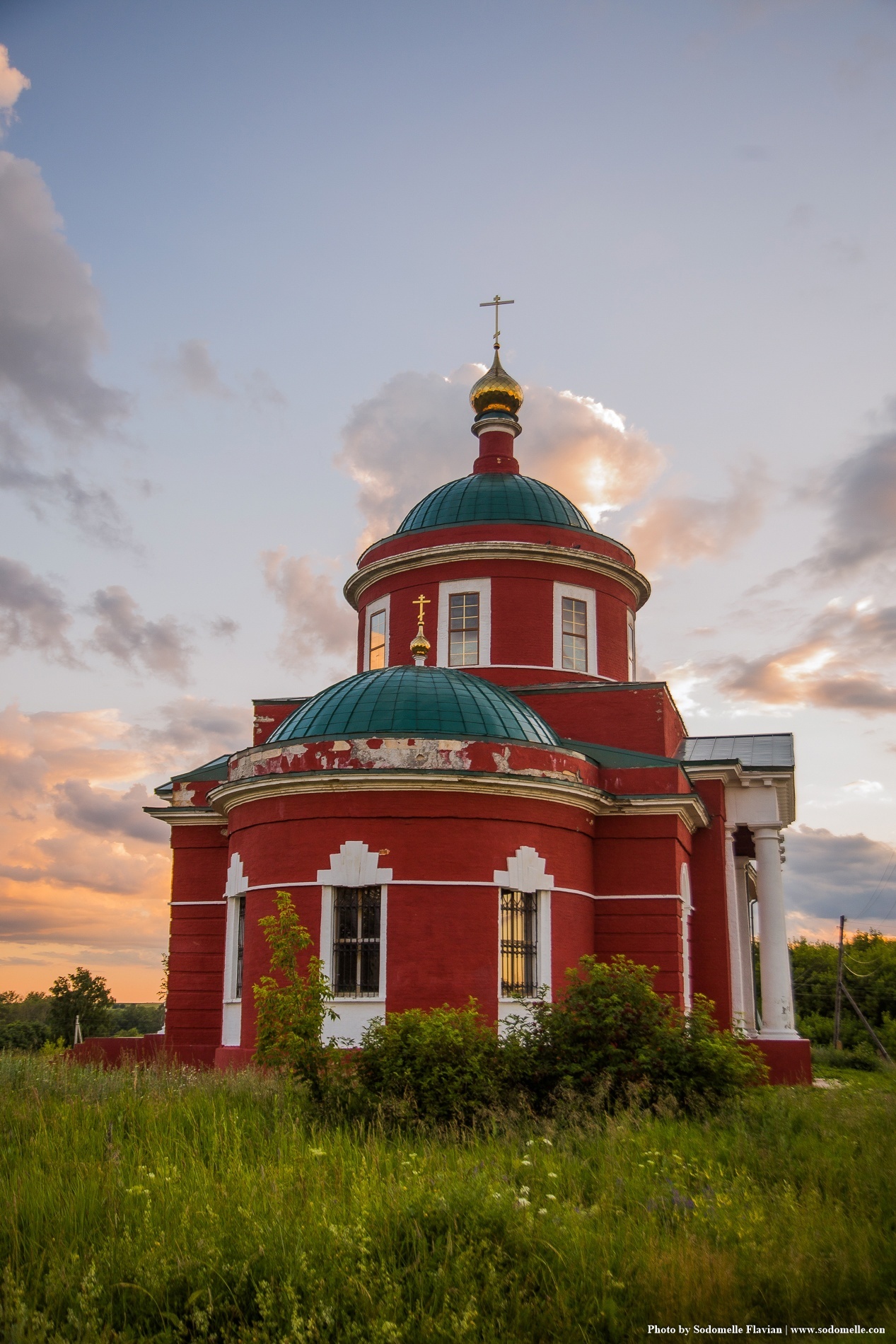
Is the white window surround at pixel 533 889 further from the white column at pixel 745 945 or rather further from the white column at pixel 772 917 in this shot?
the white column at pixel 745 945

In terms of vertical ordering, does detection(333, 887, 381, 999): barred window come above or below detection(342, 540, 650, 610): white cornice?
below

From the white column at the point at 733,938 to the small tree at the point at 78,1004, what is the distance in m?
27.4

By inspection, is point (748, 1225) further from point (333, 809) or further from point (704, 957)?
point (704, 957)

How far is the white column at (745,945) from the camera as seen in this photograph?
22.8 meters

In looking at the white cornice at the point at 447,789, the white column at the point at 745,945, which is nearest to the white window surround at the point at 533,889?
the white cornice at the point at 447,789

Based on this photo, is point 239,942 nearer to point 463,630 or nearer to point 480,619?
point 463,630

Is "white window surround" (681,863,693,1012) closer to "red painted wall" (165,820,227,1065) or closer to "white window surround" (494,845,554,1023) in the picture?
"white window surround" (494,845,554,1023)

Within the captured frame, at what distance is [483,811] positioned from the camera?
15.7 m

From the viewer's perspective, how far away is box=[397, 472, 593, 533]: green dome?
2277 centimetres

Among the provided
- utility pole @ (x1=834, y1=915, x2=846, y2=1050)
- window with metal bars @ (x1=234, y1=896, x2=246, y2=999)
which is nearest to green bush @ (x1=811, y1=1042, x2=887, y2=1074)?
utility pole @ (x1=834, y1=915, x2=846, y2=1050)

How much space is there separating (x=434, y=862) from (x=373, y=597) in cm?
886

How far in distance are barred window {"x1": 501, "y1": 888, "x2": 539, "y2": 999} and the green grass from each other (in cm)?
666

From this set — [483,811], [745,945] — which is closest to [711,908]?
[483,811]

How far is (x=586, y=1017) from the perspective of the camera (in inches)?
433
